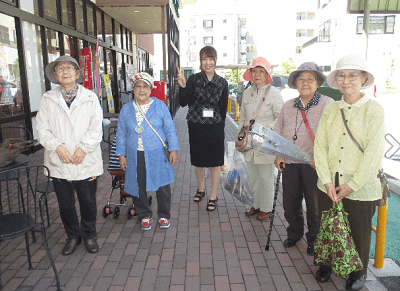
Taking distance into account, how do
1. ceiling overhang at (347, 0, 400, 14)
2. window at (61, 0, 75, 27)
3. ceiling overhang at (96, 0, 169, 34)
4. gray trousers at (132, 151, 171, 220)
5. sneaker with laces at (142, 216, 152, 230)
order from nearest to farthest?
gray trousers at (132, 151, 171, 220)
sneaker with laces at (142, 216, 152, 230)
ceiling overhang at (347, 0, 400, 14)
window at (61, 0, 75, 27)
ceiling overhang at (96, 0, 169, 34)

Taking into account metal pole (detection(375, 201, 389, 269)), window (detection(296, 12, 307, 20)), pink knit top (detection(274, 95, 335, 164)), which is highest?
window (detection(296, 12, 307, 20))

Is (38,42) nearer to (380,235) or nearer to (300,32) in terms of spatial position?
(380,235)

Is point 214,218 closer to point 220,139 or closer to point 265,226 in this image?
point 265,226

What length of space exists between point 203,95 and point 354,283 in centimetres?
250

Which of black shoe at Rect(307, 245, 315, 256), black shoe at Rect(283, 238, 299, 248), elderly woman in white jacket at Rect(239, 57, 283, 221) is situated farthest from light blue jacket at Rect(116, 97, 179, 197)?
black shoe at Rect(307, 245, 315, 256)

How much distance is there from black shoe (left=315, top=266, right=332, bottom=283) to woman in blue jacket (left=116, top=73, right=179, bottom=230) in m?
1.75

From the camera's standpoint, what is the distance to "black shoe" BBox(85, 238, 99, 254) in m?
3.16

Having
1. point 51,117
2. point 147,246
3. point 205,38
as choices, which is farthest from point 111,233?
point 205,38

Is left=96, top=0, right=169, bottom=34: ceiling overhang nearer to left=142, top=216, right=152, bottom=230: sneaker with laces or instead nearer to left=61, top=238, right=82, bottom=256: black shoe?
left=142, top=216, right=152, bottom=230: sneaker with laces

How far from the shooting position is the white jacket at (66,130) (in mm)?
2867

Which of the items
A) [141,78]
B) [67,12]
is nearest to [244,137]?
[141,78]

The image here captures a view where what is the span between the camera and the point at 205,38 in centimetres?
6275

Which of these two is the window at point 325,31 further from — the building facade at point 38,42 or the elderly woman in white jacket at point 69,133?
the elderly woman in white jacket at point 69,133

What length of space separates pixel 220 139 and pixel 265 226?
3.94ft
